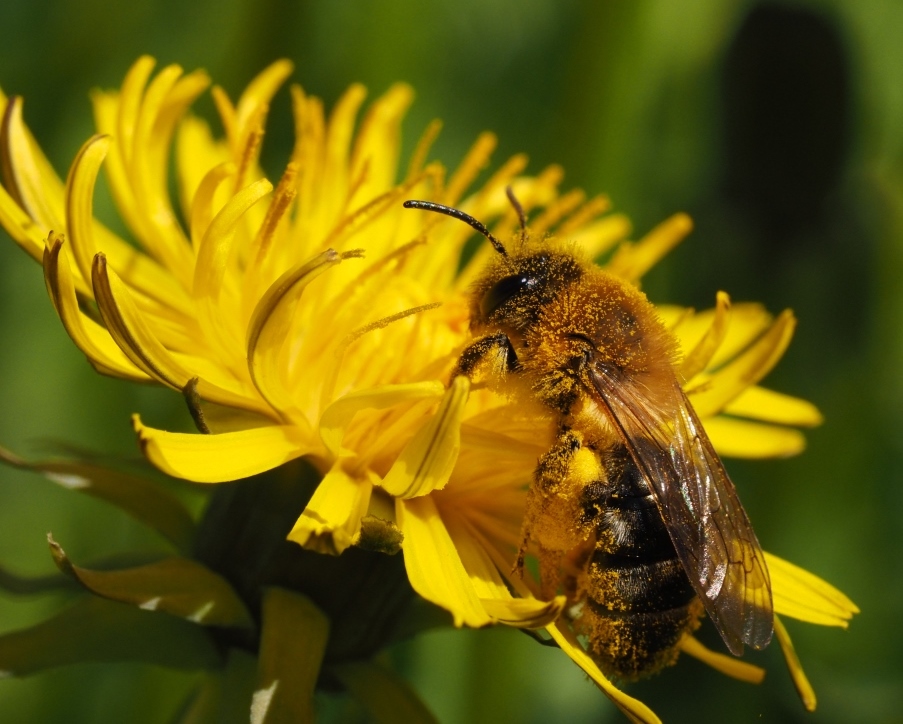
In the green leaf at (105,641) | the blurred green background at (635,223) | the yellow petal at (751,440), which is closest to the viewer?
the green leaf at (105,641)

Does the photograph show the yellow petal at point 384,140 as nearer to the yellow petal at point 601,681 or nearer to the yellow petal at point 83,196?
the yellow petal at point 83,196

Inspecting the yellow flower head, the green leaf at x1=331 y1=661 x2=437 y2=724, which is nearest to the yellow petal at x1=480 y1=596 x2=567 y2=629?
the yellow flower head

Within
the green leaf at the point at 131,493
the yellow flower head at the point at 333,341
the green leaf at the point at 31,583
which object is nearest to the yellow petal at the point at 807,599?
the yellow flower head at the point at 333,341

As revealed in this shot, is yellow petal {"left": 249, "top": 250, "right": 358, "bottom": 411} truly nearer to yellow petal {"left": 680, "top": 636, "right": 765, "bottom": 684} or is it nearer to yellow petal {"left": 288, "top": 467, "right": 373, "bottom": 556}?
yellow petal {"left": 288, "top": 467, "right": 373, "bottom": 556}

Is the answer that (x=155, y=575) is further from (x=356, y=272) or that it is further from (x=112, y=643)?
(x=356, y=272)

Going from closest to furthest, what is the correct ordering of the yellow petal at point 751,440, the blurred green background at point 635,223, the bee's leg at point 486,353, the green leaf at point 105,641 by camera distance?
the green leaf at point 105,641, the bee's leg at point 486,353, the yellow petal at point 751,440, the blurred green background at point 635,223

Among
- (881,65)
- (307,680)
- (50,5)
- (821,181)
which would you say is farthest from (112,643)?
(881,65)
